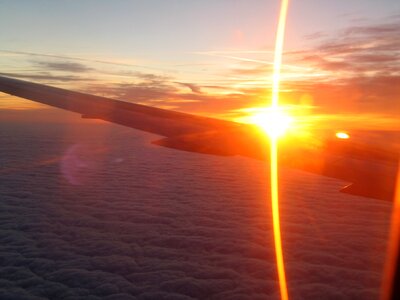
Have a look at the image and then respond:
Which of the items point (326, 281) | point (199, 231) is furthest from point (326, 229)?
point (326, 281)

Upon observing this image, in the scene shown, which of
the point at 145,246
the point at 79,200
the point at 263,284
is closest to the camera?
the point at 263,284

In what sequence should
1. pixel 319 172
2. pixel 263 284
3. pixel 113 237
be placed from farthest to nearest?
pixel 113 237 < pixel 263 284 < pixel 319 172

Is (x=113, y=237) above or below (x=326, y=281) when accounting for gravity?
below

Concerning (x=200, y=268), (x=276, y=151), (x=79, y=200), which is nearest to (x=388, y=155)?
(x=276, y=151)

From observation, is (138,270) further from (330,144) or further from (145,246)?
(330,144)

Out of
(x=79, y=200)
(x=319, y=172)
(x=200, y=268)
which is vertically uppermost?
(x=319, y=172)

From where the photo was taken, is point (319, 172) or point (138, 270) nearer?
point (319, 172)

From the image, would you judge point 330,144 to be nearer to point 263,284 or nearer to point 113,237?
point 263,284
